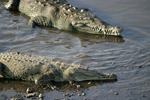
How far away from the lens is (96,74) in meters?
5.05

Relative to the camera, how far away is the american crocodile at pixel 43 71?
5059 millimetres

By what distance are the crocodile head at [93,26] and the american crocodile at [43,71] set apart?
8.84ft

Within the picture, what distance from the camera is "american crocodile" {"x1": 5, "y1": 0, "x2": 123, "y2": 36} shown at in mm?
7684

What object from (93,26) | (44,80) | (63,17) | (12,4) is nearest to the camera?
(44,80)

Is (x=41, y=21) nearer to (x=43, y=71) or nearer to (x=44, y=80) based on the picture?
(x=43, y=71)

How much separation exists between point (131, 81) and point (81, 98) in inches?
50.9

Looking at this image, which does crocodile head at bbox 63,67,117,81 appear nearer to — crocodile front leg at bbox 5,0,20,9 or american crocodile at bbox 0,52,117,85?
american crocodile at bbox 0,52,117,85

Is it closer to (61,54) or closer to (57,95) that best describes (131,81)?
(57,95)

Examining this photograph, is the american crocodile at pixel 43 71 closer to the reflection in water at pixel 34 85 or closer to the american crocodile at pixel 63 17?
the reflection in water at pixel 34 85

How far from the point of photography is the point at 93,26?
771 cm

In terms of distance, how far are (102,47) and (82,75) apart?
1.82 meters

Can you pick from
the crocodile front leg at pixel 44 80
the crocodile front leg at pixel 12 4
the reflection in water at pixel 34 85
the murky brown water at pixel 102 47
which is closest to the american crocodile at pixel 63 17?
the murky brown water at pixel 102 47

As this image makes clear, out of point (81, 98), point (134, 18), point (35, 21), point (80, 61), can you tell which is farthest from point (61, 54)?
point (134, 18)

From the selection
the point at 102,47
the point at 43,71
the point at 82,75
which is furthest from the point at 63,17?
the point at 82,75
